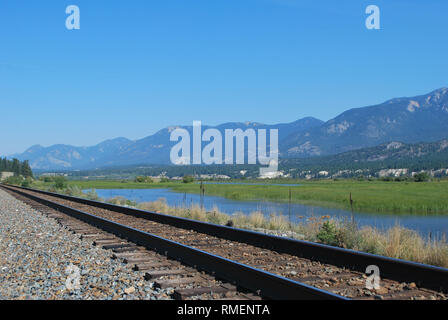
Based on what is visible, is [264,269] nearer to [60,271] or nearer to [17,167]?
[60,271]

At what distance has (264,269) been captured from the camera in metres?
7.35

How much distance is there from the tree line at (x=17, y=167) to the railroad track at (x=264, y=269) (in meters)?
165

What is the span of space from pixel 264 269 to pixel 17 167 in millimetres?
178285

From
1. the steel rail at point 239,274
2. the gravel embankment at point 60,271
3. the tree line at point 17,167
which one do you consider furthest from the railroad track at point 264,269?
the tree line at point 17,167

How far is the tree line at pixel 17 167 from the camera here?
537ft

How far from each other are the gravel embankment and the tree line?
532ft

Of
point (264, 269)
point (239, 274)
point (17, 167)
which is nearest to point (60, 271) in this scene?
point (239, 274)

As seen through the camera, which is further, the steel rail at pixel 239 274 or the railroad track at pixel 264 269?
the railroad track at pixel 264 269

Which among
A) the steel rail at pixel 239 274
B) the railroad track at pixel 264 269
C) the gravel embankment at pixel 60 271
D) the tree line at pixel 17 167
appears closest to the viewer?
the steel rail at pixel 239 274

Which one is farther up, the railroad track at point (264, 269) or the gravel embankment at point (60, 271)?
the railroad track at point (264, 269)

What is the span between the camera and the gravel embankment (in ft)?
20.2

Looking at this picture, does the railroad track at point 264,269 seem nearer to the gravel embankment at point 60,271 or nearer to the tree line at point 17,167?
the gravel embankment at point 60,271

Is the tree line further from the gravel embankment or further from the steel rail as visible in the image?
the steel rail

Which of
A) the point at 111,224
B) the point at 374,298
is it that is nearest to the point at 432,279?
the point at 374,298
